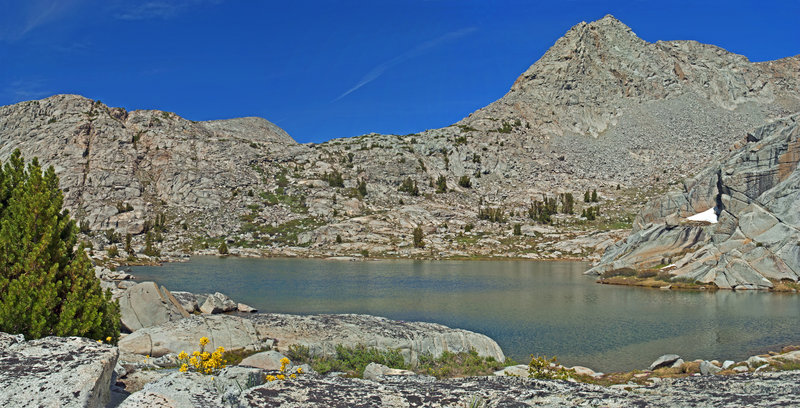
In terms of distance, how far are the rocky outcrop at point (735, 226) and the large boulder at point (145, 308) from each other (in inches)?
2057

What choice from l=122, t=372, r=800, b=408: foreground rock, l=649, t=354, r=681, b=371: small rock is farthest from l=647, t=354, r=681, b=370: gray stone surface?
l=122, t=372, r=800, b=408: foreground rock

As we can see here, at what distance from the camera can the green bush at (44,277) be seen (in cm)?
1145

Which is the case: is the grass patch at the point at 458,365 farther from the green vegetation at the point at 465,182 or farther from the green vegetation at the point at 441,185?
the green vegetation at the point at 465,182

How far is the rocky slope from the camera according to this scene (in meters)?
106

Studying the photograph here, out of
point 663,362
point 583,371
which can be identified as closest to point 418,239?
point 663,362

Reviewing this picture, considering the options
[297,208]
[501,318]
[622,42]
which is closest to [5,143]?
[297,208]

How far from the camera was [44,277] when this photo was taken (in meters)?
12.2

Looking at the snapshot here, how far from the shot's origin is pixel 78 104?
493 feet

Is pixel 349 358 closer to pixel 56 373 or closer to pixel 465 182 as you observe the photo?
pixel 56 373

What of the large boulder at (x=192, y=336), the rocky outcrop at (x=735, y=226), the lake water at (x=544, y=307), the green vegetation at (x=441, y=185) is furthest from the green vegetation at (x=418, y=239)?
the large boulder at (x=192, y=336)

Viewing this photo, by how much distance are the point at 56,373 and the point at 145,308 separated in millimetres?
23609

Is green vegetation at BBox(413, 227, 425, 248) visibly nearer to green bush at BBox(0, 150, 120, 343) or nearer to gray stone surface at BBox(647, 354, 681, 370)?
gray stone surface at BBox(647, 354, 681, 370)

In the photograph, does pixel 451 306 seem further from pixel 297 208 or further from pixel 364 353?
pixel 297 208

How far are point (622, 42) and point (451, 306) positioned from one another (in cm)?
19168
